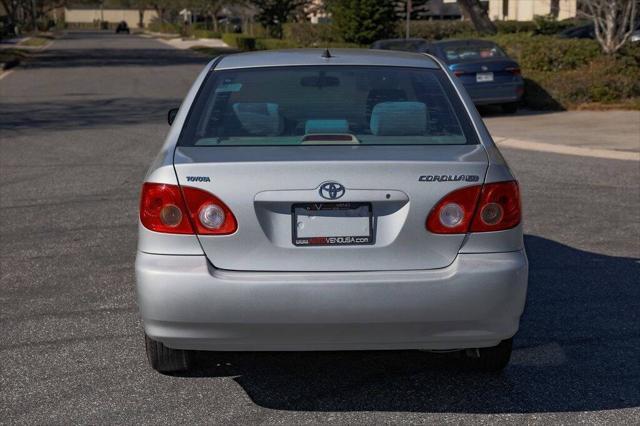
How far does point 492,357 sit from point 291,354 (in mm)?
1125

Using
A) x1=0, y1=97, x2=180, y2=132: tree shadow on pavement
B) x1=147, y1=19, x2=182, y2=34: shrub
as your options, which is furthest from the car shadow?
x1=147, y1=19, x2=182, y2=34: shrub

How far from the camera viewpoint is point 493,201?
15.1 feet

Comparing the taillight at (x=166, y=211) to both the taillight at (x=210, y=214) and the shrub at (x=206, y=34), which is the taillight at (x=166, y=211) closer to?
the taillight at (x=210, y=214)

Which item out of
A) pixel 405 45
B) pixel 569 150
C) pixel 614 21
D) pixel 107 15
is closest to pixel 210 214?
pixel 569 150

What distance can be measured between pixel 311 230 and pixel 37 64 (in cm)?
4070

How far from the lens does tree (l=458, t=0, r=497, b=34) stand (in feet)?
109

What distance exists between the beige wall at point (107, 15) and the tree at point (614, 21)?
5993 inches

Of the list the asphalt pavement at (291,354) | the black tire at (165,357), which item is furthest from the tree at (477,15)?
the black tire at (165,357)

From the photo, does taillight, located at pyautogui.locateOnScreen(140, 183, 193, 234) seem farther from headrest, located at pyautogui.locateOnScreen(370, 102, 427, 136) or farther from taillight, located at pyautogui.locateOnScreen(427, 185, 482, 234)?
headrest, located at pyautogui.locateOnScreen(370, 102, 427, 136)

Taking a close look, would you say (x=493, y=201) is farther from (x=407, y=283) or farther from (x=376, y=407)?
(x=376, y=407)

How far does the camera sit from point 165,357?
16.9ft

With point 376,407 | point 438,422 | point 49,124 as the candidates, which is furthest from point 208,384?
point 49,124

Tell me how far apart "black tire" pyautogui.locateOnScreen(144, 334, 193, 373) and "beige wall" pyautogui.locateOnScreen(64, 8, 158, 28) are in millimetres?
168288

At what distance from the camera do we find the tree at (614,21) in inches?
859
